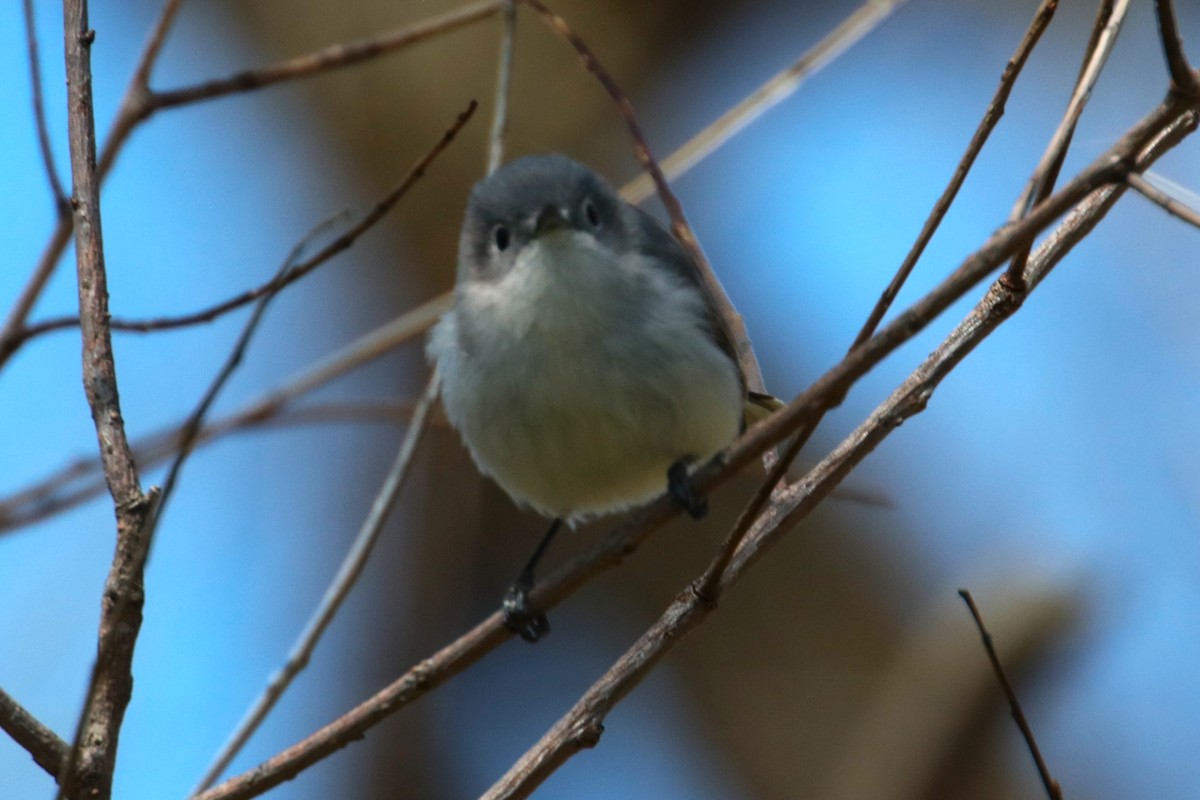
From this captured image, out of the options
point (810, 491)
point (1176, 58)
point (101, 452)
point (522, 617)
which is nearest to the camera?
point (1176, 58)

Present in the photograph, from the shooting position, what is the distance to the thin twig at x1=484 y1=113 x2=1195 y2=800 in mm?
1652

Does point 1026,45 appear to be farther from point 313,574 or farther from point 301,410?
point 313,574

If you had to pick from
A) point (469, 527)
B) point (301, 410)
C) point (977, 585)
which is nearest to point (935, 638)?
point (977, 585)

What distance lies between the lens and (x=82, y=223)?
1.48 metres

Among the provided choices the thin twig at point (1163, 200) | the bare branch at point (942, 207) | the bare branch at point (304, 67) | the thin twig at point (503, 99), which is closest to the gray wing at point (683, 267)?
the thin twig at point (503, 99)

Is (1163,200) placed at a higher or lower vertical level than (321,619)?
lower

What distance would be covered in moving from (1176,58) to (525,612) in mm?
1217

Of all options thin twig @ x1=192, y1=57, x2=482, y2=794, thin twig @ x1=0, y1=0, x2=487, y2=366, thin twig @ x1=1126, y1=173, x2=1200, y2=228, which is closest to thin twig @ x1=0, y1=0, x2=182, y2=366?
thin twig @ x1=0, y1=0, x2=487, y2=366

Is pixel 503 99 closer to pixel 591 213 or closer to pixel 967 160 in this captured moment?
pixel 591 213

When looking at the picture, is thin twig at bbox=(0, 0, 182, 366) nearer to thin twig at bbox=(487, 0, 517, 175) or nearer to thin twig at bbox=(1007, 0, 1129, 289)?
thin twig at bbox=(487, 0, 517, 175)

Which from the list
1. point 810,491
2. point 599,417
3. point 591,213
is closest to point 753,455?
point 810,491

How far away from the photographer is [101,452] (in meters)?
1.44

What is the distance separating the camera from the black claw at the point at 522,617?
1.97m

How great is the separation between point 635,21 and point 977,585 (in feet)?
8.45
